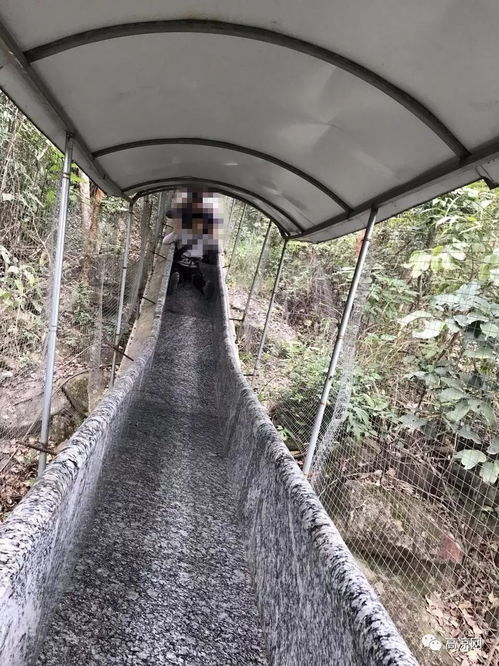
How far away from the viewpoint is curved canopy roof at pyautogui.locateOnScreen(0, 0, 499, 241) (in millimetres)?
1717

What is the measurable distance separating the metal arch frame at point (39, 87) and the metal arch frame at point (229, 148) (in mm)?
242

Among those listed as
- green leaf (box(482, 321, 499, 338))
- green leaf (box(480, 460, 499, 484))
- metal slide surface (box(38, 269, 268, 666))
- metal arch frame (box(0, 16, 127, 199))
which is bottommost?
metal slide surface (box(38, 269, 268, 666))

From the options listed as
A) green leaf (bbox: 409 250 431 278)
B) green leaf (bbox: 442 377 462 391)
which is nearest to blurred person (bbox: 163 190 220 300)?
green leaf (bbox: 409 250 431 278)

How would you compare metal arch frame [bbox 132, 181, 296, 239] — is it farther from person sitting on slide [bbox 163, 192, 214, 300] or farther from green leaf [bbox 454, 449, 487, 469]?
green leaf [bbox 454, 449, 487, 469]

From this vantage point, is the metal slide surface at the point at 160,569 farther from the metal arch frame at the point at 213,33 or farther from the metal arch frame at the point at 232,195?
the metal arch frame at the point at 232,195

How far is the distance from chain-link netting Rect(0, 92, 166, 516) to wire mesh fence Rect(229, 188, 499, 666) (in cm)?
259

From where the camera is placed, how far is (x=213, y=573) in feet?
7.44

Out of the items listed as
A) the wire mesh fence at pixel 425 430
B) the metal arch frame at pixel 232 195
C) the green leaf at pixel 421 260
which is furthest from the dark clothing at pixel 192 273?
the green leaf at pixel 421 260

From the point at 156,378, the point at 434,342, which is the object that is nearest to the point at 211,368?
the point at 156,378

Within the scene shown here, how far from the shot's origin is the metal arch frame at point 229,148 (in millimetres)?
3658

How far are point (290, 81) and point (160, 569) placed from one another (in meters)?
2.61

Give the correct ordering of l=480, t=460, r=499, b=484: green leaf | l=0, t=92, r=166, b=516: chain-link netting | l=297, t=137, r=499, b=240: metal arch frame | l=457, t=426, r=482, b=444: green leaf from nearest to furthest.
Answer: l=297, t=137, r=499, b=240: metal arch frame
l=480, t=460, r=499, b=484: green leaf
l=457, t=426, r=482, b=444: green leaf
l=0, t=92, r=166, b=516: chain-link netting

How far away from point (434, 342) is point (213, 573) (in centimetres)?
372

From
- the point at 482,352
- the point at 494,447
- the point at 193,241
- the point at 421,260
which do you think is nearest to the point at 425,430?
the point at 494,447
